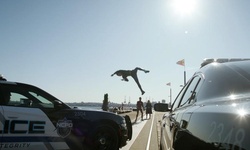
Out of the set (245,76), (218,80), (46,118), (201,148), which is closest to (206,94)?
(218,80)

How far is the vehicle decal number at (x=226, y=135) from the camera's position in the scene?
1422 mm

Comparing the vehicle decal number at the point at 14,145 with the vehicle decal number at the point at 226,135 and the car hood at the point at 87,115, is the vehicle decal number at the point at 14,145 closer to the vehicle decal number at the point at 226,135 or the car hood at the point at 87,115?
the car hood at the point at 87,115

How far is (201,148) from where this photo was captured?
1.83 m

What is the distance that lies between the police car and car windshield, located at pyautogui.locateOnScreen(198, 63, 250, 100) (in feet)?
13.1

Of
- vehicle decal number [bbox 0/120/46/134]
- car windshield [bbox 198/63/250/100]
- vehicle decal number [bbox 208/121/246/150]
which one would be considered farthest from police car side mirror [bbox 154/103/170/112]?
vehicle decal number [bbox 208/121/246/150]

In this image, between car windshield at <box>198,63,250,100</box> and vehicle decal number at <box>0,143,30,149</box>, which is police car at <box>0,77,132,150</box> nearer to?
vehicle decal number at <box>0,143,30,149</box>

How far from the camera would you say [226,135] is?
1.55m

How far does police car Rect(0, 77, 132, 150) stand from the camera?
5789 mm

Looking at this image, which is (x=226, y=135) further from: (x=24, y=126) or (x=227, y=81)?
(x=24, y=126)

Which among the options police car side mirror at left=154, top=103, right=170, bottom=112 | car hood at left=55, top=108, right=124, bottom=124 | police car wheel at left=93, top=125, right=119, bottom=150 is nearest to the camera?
police car side mirror at left=154, top=103, right=170, bottom=112

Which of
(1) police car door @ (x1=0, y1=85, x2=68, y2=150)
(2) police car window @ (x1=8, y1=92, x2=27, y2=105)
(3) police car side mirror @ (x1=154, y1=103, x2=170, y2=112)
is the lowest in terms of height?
(1) police car door @ (x1=0, y1=85, x2=68, y2=150)

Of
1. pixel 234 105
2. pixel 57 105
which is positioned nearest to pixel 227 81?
pixel 234 105

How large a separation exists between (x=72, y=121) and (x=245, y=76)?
4.80 metres

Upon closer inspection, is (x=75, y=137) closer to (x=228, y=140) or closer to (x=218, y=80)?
(x=218, y=80)
